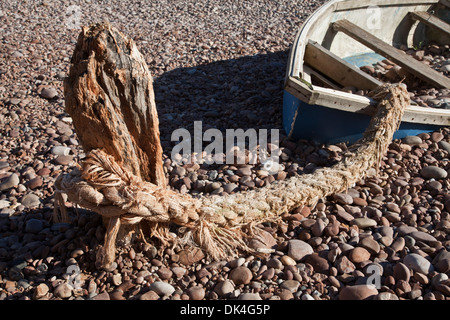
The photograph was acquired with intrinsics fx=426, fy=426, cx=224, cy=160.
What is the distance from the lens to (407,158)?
11.0ft

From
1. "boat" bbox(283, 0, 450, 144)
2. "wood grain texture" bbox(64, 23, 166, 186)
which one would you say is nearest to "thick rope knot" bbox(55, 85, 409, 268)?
"wood grain texture" bbox(64, 23, 166, 186)

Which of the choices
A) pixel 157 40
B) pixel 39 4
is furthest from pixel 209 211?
pixel 39 4

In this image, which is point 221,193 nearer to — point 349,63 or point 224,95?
point 224,95

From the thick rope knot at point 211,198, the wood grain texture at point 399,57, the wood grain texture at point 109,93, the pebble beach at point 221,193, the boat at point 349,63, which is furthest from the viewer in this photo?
the wood grain texture at point 399,57

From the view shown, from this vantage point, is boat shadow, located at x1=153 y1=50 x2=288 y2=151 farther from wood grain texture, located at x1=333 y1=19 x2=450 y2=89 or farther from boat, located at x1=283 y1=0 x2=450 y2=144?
wood grain texture, located at x1=333 y1=19 x2=450 y2=89

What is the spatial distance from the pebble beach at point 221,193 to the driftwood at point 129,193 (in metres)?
0.11

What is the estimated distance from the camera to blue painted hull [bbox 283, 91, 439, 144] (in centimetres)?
331

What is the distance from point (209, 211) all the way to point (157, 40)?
390 centimetres

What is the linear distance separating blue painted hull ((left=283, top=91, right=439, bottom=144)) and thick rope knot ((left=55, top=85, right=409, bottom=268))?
0.67ft

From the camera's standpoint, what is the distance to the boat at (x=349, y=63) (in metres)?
3.28

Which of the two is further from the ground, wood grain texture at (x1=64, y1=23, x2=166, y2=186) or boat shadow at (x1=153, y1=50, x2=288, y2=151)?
wood grain texture at (x1=64, y1=23, x2=166, y2=186)

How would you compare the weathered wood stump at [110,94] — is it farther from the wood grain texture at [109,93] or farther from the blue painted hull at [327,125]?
the blue painted hull at [327,125]

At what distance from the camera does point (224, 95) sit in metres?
4.48

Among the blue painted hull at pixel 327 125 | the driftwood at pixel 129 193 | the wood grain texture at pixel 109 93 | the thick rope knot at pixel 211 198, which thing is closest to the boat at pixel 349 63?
the blue painted hull at pixel 327 125
